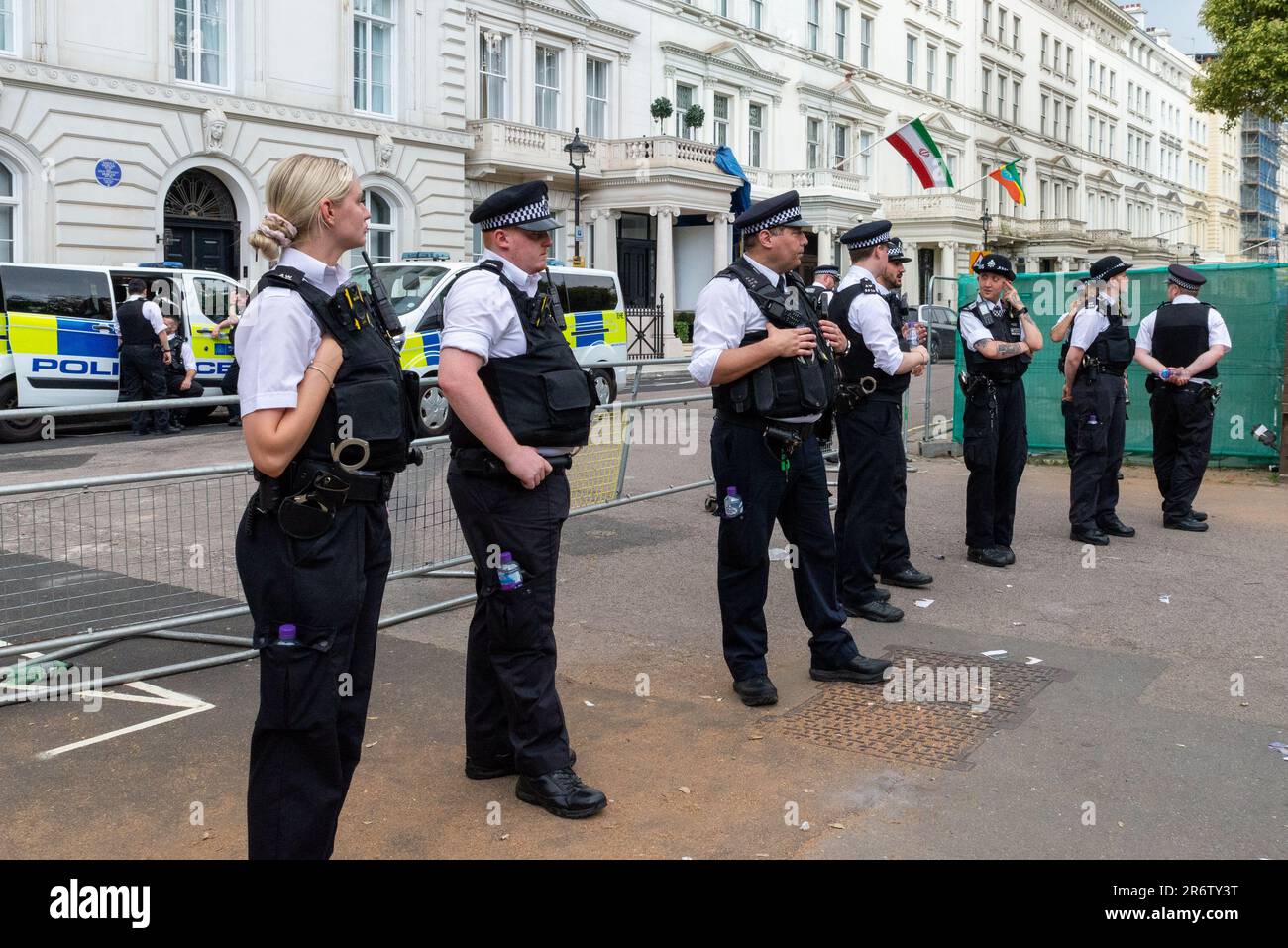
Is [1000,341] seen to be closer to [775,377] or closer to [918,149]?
[775,377]

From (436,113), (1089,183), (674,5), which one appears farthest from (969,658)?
(1089,183)

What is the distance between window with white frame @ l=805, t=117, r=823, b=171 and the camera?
140 ft

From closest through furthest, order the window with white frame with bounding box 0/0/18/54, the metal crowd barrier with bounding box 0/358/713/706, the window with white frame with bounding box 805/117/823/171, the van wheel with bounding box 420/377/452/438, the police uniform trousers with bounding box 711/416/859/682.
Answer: the metal crowd barrier with bounding box 0/358/713/706, the police uniform trousers with bounding box 711/416/859/682, the van wheel with bounding box 420/377/452/438, the window with white frame with bounding box 0/0/18/54, the window with white frame with bounding box 805/117/823/171

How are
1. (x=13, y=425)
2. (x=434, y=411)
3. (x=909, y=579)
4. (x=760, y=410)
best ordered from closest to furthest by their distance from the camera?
(x=760, y=410), (x=909, y=579), (x=13, y=425), (x=434, y=411)

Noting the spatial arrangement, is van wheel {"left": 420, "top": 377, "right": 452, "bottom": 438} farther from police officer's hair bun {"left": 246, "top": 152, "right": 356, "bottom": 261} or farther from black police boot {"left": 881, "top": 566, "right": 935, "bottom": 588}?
police officer's hair bun {"left": 246, "top": 152, "right": 356, "bottom": 261}

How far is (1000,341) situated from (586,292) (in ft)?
38.6

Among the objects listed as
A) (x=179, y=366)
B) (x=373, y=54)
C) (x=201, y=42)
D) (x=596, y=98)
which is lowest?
(x=179, y=366)

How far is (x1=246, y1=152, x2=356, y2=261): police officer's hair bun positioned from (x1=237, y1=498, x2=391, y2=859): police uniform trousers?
0.67 meters

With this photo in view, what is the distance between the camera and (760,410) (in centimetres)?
514

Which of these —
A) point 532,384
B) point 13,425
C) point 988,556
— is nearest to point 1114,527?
point 988,556

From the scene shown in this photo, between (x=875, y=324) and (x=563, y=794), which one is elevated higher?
(x=875, y=324)

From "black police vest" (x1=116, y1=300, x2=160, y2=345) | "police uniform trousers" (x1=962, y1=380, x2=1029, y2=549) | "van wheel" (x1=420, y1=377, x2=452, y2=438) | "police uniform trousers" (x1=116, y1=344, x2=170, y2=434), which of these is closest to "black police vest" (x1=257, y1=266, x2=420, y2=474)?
"police uniform trousers" (x1=962, y1=380, x2=1029, y2=549)
